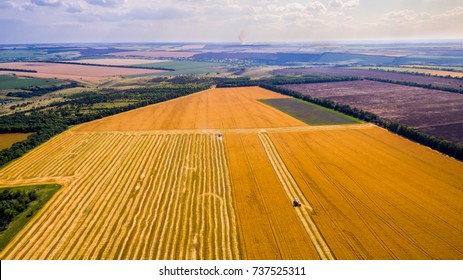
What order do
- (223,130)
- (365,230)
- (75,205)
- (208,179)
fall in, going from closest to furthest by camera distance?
1. (365,230)
2. (75,205)
3. (208,179)
4. (223,130)

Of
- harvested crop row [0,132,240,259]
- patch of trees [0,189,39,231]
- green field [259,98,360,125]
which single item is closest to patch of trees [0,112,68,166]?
harvested crop row [0,132,240,259]

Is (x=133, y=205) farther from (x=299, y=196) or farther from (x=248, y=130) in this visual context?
(x=248, y=130)

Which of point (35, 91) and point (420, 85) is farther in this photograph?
point (35, 91)

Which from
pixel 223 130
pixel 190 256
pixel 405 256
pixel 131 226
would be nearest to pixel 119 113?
pixel 223 130

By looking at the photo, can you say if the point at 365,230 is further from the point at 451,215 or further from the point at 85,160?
the point at 85,160

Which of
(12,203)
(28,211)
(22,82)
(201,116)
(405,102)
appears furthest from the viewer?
(22,82)

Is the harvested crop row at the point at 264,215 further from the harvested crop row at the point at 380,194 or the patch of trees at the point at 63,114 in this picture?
the patch of trees at the point at 63,114

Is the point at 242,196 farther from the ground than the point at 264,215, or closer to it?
closer to it

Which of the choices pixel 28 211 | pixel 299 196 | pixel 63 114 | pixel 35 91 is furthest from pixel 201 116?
pixel 35 91
